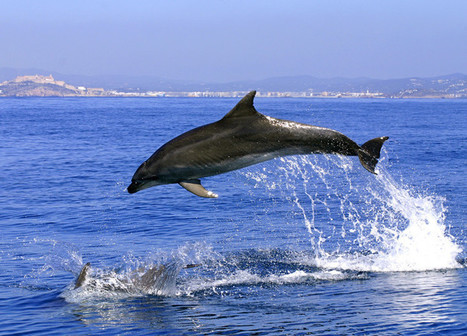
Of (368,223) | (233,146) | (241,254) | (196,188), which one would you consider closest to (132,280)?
(241,254)

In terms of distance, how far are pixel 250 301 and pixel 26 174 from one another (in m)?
25.1

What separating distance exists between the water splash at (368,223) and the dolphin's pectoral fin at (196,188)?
264cm

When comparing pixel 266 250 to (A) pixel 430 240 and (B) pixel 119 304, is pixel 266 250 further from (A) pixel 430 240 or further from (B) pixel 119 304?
(B) pixel 119 304

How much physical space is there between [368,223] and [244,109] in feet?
46.1

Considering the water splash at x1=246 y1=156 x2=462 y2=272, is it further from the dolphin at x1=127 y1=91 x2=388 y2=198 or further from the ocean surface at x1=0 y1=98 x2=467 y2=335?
the dolphin at x1=127 y1=91 x2=388 y2=198

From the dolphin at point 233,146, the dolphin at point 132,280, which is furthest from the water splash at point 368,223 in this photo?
the dolphin at point 132,280

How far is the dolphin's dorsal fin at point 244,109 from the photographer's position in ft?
33.4

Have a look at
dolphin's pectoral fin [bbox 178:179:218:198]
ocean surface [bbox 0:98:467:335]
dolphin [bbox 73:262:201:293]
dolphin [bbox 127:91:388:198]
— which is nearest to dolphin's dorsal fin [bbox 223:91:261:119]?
dolphin [bbox 127:91:388:198]

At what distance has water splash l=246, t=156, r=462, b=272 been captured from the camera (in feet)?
56.8

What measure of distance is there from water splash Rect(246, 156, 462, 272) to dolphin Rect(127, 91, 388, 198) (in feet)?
4.45

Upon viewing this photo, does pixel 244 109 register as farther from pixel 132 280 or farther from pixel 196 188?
pixel 132 280

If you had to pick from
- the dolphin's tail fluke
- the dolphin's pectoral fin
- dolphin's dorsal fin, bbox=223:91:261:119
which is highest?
dolphin's dorsal fin, bbox=223:91:261:119

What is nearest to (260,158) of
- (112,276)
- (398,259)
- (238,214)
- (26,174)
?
(112,276)

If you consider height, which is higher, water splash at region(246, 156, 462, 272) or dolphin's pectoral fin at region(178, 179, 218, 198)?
dolphin's pectoral fin at region(178, 179, 218, 198)
